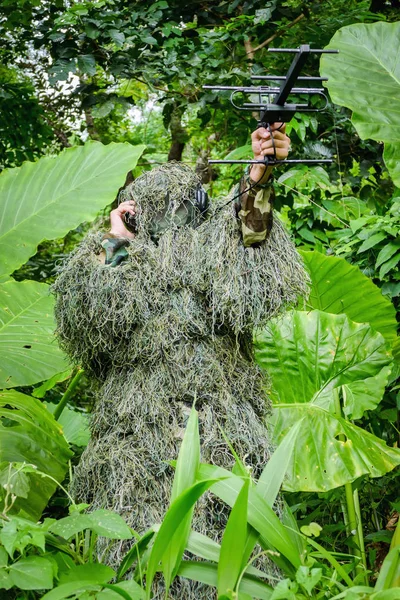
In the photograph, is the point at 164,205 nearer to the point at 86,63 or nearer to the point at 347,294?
the point at 347,294

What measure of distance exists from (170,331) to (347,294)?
3.72 ft

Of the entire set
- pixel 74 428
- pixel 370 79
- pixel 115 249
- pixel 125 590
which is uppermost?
pixel 370 79

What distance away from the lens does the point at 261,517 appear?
4.97ft

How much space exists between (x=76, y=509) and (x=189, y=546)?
0.89 feet

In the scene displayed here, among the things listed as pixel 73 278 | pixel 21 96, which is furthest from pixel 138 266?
pixel 21 96

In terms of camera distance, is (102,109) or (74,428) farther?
(102,109)

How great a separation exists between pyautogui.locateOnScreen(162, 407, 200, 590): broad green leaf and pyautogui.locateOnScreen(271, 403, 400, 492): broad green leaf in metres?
0.75

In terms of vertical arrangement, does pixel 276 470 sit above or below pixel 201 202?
below

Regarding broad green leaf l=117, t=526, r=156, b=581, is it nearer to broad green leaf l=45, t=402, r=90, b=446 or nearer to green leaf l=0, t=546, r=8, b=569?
green leaf l=0, t=546, r=8, b=569

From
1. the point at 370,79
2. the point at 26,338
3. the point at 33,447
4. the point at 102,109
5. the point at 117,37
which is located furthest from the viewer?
the point at 102,109

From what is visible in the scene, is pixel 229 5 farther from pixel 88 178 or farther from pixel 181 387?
pixel 181 387

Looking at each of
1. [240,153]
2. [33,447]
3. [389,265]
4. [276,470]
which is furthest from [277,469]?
[240,153]

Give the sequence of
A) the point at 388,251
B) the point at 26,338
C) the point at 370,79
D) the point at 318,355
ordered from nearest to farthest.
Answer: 1. the point at 370,79
2. the point at 26,338
3. the point at 318,355
4. the point at 388,251

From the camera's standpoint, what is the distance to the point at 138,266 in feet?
6.47
